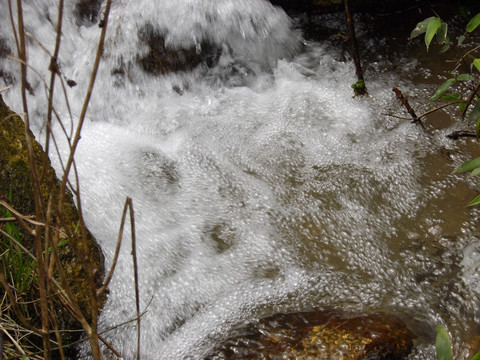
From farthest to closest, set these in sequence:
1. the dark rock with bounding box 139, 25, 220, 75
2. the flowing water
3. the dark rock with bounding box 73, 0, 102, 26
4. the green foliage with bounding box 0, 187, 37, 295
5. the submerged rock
Result: the dark rock with bounding box 73, 0, 102, 26, the dark rock with bounding box 139, 25, 220, 75, the flowing water, the green foliage with bounding box 0, 187, 37, 295, the submerged rock

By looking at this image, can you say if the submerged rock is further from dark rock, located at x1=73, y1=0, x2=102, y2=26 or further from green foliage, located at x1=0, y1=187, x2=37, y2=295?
dark rock, located at x1=73, y1=0, x2=102, y2=26

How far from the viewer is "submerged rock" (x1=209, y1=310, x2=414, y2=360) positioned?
1721 millimetres

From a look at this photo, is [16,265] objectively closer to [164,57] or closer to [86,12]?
[164,57]

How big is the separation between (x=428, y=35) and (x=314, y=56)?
163 centimetres

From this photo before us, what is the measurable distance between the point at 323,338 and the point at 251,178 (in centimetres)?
120

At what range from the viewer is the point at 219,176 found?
2.82 metres

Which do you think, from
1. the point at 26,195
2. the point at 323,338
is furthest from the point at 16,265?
the point at 323,338

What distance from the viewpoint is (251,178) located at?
2.77 metres

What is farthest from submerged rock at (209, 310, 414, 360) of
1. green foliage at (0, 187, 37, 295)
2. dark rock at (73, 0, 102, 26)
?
dark rock at (73, 0, 102, 26)

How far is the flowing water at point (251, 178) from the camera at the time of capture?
2082mm

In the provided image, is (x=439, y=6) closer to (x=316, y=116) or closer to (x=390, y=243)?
(x=316, y=116)

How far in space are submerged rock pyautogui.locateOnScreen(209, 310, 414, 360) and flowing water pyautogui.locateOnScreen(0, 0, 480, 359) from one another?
0.07 metres

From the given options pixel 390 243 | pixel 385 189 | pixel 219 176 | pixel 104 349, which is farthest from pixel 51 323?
pixel 385 189

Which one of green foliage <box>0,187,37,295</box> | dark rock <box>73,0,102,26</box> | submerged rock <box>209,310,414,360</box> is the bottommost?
submerged rock <box>209,310,414,360</box>
